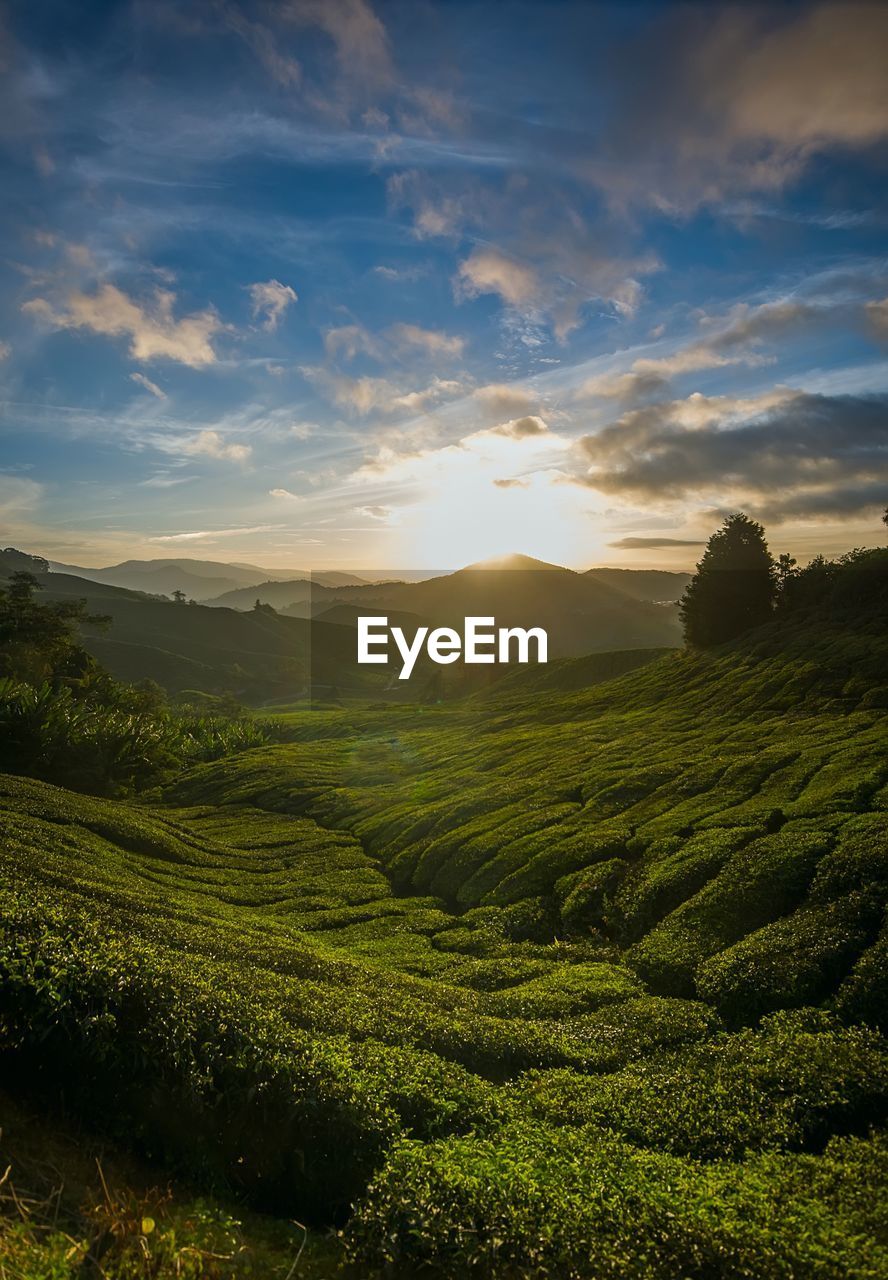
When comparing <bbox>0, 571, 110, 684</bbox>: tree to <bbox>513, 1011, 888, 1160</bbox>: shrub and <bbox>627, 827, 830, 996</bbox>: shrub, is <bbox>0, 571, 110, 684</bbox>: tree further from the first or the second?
<bbox>513, 1011, 888, 1160</bbox>: shrub

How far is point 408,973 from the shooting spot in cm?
2167

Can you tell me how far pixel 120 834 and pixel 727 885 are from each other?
29.0 meters

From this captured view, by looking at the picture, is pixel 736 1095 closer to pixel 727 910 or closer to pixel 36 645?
pixel 727 910

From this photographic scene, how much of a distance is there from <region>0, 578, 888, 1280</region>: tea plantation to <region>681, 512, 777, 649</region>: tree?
38656mm

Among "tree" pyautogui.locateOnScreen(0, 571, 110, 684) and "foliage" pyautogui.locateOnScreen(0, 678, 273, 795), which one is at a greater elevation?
"tree" pyautogui.locateOnScreen(0, 571, 110, 684)

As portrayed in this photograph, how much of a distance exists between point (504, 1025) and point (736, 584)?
67506 mm

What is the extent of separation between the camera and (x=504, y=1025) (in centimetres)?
1564

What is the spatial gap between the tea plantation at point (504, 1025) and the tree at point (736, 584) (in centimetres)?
3866

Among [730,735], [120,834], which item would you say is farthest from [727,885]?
[120,834]

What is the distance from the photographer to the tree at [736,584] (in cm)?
7350

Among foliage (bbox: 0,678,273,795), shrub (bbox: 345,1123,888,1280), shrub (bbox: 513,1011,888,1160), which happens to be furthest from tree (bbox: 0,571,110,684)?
shrub (bbox: 345,1123,888,1280)

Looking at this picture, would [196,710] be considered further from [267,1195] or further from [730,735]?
[267,1195]

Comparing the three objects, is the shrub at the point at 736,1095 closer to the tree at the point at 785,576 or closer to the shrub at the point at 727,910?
the shrub at the point at 727,910

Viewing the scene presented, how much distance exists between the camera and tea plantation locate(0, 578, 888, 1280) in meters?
8.61
